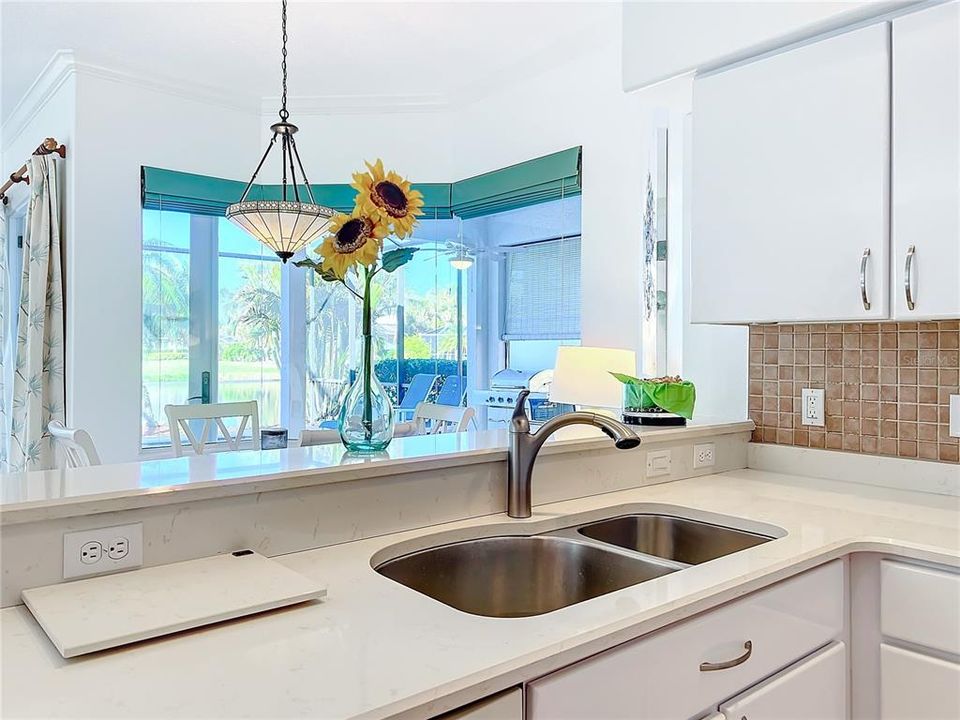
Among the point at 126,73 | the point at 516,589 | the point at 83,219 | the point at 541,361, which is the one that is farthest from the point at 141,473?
the point at 126,73

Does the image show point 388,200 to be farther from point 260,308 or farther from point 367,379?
point 260,308

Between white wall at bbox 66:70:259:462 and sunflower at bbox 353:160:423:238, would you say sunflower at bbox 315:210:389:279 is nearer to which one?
sunflower at bbox 353:160:423:238

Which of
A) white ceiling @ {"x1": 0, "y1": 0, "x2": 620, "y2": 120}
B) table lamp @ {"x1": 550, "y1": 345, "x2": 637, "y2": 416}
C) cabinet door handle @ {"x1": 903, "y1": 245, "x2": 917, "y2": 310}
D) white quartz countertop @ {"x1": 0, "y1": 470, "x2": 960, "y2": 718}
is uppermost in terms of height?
white ceiling @ {"x1": 0, "y1": 0, "x2": 620, "y2": 120}

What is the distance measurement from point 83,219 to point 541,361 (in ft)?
8.33

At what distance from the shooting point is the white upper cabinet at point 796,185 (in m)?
1.79

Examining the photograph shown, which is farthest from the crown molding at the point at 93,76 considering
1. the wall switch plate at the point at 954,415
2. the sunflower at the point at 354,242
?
the wall switch plate at the point at 954,415

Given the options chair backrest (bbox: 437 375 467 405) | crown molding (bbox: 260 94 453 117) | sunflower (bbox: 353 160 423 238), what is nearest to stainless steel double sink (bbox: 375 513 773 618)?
sunflower (bbox: 353 160 423 238)

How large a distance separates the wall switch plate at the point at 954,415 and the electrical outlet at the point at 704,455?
0.63m

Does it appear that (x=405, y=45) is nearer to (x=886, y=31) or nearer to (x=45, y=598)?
(x=886, y=31)

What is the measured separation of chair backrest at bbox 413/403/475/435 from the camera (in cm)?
346

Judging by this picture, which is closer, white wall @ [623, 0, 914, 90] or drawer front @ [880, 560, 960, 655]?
drawer front @ [880, 560, 960, 655]

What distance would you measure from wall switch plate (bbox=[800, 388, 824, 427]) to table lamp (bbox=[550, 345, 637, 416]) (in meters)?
0.75

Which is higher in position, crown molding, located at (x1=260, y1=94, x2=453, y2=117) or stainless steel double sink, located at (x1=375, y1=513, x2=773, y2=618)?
crown molding, located at (x1=260, y1=94, x2=453, y2=117)

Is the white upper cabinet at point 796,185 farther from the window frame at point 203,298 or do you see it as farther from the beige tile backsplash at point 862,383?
the window frame at point 203,298
